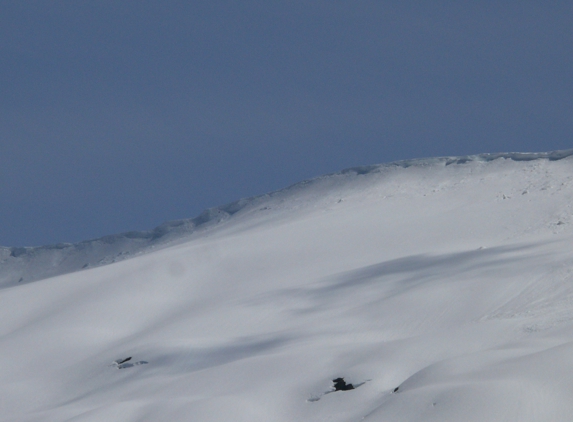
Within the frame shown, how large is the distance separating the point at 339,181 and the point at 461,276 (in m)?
14.0

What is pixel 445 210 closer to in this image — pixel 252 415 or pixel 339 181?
pixel 339 181

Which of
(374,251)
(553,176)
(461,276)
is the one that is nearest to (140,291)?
(374,251)

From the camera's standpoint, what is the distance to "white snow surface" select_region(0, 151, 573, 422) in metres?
10.9

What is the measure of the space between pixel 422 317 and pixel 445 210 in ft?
30.6

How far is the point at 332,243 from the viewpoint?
22.3 metres

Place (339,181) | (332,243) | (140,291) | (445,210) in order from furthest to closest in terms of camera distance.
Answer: (339,181)
(445,210)
(332,243)
(140,291)

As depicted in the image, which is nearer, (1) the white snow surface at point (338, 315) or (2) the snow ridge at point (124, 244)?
(1) the white snow surface at point (338, 315)

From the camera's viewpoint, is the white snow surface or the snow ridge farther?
the snow ridge

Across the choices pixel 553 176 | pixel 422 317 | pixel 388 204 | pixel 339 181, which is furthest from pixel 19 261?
pixel 422 317

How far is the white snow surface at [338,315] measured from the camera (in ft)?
35.7

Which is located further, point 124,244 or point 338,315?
point 124,244

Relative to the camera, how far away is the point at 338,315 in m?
15.7

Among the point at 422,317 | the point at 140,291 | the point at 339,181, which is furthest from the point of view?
the point at 339,181

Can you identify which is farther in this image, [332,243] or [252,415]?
[332,243]
